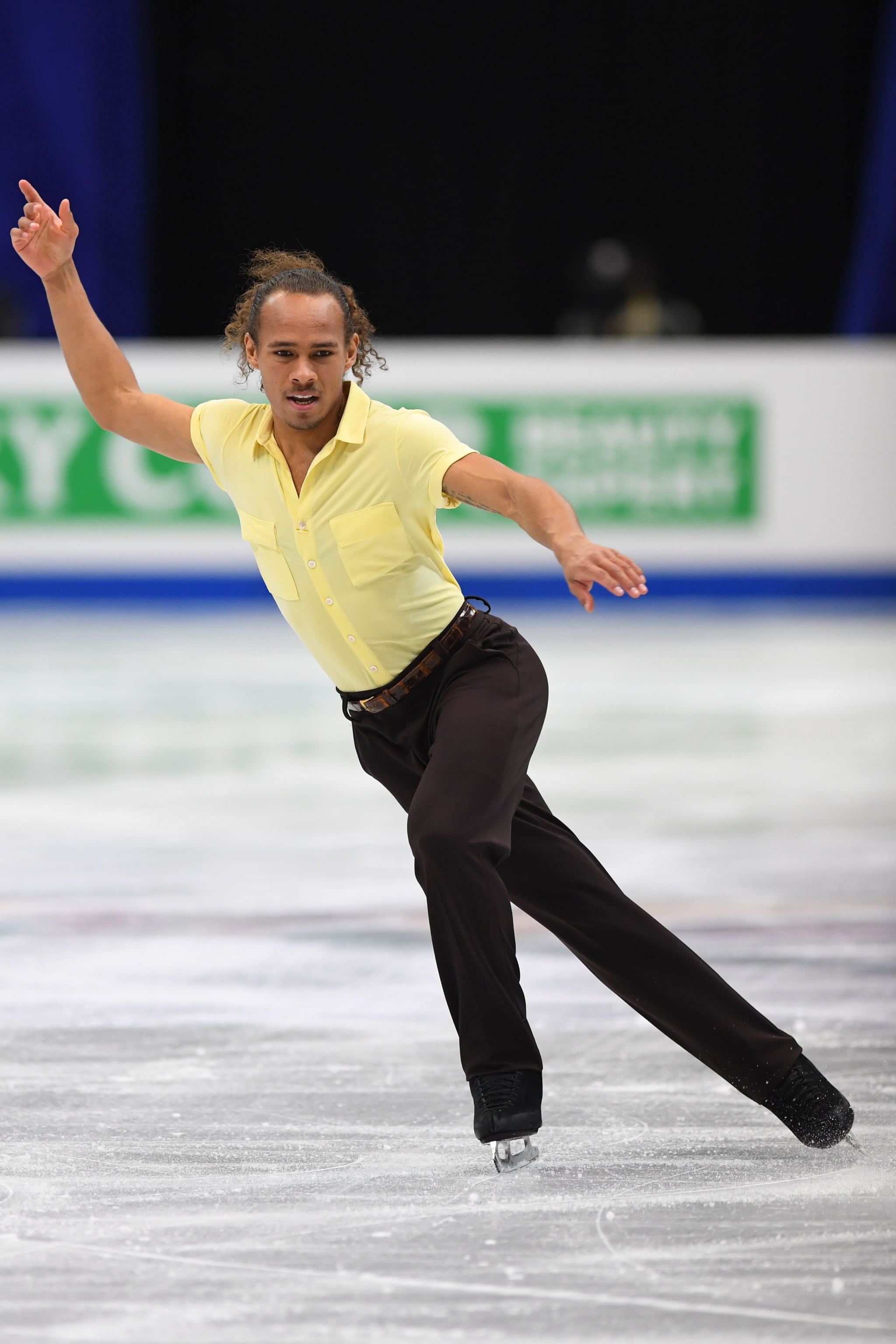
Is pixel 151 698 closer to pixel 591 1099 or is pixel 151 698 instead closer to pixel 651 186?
pixel 591 1099

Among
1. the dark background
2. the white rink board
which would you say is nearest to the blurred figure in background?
the white rink board

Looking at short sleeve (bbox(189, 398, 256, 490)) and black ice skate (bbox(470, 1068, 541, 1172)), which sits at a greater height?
short sleeve (bbox(189, 398, 256, 490))

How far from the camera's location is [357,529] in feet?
10.1

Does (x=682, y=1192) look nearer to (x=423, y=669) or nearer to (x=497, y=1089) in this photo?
(x=497, y=1089)

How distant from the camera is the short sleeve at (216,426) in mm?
3234

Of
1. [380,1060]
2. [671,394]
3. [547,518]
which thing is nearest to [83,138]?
[671,394]

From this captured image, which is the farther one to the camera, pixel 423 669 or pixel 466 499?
pixel 423 669

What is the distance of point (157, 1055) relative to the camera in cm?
379

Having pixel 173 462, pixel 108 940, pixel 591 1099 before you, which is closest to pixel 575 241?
pixel 173 462

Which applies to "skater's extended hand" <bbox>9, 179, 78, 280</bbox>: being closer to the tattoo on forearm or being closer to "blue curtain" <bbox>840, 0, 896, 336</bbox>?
the tattoo on forearm

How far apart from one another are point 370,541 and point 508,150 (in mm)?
13652

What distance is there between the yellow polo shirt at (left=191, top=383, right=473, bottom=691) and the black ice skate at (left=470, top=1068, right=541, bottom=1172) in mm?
668

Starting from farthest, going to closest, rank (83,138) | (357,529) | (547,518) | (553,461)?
(83,138), (553,461), (357,529), (547,518)

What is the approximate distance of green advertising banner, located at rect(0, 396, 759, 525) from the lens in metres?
11.9
